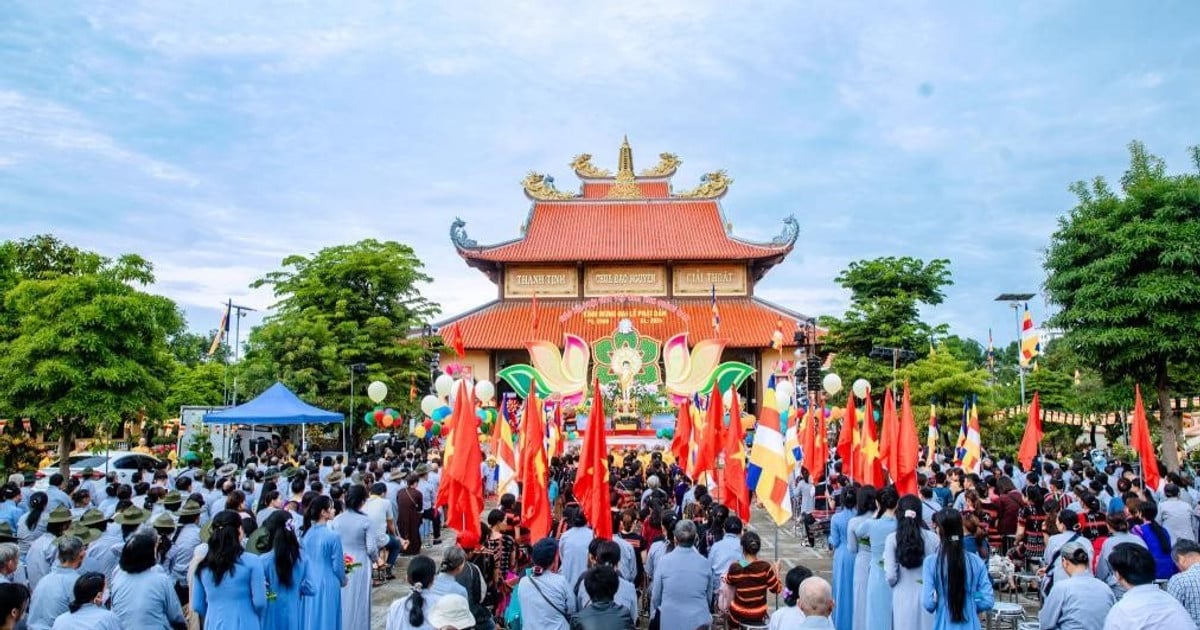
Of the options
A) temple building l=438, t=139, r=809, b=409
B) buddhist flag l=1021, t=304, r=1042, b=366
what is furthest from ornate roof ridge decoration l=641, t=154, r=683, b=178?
buddhist flag l=1021, t=304, r=1042, b=366

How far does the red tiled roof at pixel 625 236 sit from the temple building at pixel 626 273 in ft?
0.16

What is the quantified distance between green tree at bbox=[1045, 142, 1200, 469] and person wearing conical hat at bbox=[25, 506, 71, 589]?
1815cm

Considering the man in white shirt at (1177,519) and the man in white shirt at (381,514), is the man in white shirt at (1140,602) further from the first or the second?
the man in white shirt at (381,514)

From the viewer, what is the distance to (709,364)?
26.6 m

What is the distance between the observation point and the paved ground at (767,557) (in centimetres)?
939

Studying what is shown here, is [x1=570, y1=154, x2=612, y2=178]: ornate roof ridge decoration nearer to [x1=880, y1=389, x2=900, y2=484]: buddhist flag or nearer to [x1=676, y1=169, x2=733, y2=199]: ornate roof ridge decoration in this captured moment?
[x1=676, y1=169, x2=733, y2=199]: ornate roof ridge decoration

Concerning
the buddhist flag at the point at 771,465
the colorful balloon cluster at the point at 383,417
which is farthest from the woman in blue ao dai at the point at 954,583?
the colorful balloon cluster at the point at 383,417

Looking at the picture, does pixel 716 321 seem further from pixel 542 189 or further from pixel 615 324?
pixel 542 189

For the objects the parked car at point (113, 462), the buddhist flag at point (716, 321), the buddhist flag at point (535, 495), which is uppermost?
the buddhist flag at point (716, 321)

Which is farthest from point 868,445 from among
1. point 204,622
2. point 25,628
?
point 25,628

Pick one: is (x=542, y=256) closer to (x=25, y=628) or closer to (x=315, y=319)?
(x=315, y=319)

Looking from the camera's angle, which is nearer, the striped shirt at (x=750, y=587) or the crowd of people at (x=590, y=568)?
the crowd of people at (x=590, y=568)

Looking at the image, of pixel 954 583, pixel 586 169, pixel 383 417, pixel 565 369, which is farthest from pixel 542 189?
pixel 954 583

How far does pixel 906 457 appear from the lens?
9.09 meters
